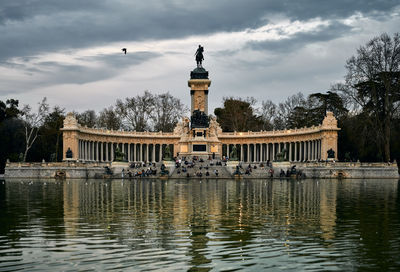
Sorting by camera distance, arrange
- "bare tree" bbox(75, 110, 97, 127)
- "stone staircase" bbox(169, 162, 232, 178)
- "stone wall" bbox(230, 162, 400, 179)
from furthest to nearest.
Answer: "bare tree" bbox(75, 110, 97, 127), "stone wall" bbox(230, 162, 400, 179), "stone staircase" bbox(169, 162, 232, 178)

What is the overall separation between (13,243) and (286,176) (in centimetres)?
4772

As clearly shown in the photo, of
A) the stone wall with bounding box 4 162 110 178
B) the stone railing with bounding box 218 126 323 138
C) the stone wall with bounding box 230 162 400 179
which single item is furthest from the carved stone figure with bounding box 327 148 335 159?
the stone wall with bounding box 4 162 110 178

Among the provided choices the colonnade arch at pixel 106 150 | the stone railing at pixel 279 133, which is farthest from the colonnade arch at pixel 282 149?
the colonnade arch at pixel 106 150

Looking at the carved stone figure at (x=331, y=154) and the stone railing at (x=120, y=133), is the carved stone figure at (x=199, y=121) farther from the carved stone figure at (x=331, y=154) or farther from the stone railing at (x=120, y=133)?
the carved stone figure at (x=331, y=154)

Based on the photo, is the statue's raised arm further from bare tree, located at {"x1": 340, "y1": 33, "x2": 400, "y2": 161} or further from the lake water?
the lake water

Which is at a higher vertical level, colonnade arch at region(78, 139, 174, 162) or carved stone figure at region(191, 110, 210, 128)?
carved stone figure at region(191, 110, 210, 128)

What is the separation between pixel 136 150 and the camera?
9788 cm

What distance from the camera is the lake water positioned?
11.1m

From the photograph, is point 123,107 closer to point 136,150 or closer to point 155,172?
point 136,150

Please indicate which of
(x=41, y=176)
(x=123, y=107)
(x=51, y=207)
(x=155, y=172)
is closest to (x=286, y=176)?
(x=155, y=172)

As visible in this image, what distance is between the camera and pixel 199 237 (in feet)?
47.2

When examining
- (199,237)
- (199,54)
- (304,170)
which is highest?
(199,54)

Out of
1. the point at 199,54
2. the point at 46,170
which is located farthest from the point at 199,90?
the point at 46,170

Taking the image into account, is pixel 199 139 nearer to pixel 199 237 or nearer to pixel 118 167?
pixel 118 167
